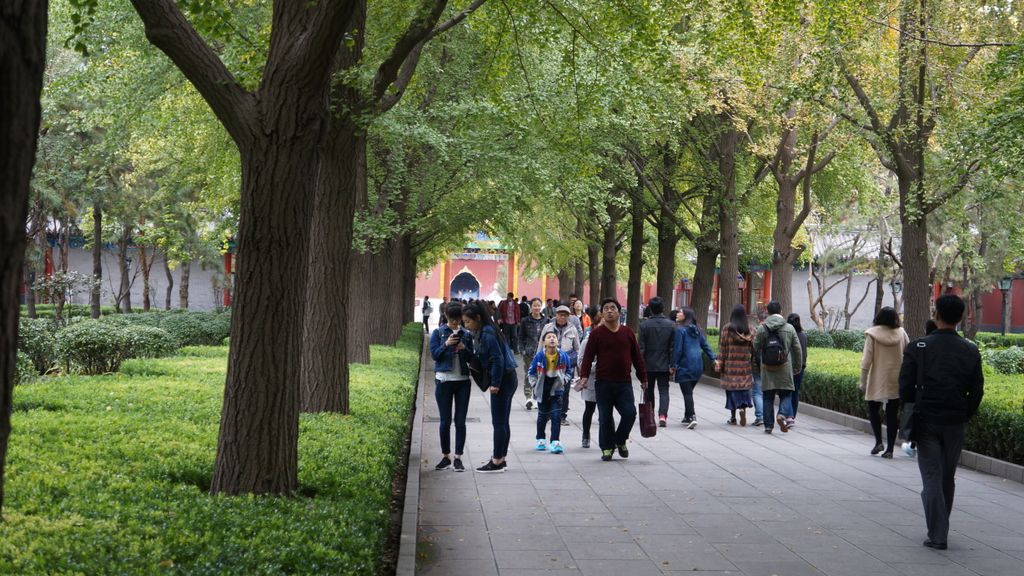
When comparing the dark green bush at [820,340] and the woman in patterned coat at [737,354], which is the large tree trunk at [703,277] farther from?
the woman in patterned coat at [737,354]

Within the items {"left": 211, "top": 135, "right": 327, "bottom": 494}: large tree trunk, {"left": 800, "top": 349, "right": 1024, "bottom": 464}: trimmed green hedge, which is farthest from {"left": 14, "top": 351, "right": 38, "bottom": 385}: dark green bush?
{"left": 800, "top": 349, "right": 1024, "bottom": 464}: trimmed green hedge

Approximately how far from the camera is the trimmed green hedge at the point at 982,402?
1180 centimetres

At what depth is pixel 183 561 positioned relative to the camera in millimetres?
4918

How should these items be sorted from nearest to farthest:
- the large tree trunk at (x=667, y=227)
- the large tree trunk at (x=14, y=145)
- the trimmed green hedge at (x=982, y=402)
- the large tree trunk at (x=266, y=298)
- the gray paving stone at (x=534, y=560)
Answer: the large tree trunk at (x=14, y=145)
the large tree trunk at (x=266, y=298)
the gray paving stone at (x=534, y=560)
the trimmed green hedge at (x=982, y=402)
the large tree trunk at (x=667, y=227)

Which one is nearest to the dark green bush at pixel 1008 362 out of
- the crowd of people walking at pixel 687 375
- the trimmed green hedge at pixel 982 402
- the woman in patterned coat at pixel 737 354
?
the trimmed green hedge at pixel 982 402

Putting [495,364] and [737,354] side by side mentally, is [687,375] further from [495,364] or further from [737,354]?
[495,364]

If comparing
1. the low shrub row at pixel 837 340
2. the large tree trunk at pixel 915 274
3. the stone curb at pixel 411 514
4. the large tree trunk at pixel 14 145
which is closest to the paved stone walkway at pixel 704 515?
the stone curb at pixel 411 514

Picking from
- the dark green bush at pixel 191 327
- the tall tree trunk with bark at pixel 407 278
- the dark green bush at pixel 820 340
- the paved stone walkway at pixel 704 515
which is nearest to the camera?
the paved stone walkway at pixel 704 515

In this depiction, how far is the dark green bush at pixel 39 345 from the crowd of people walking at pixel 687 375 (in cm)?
617

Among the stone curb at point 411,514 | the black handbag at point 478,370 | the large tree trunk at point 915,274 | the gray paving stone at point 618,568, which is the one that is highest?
the large tree trunk at point 915,274

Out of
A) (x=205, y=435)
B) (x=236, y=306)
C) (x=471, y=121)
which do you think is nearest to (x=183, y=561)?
(x=236, y=306)

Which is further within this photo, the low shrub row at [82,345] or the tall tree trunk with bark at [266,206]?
the low shrub row at [82,345]

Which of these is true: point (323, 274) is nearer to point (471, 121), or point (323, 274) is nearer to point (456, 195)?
point (471, 121)

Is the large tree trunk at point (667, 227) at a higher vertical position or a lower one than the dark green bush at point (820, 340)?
higher
